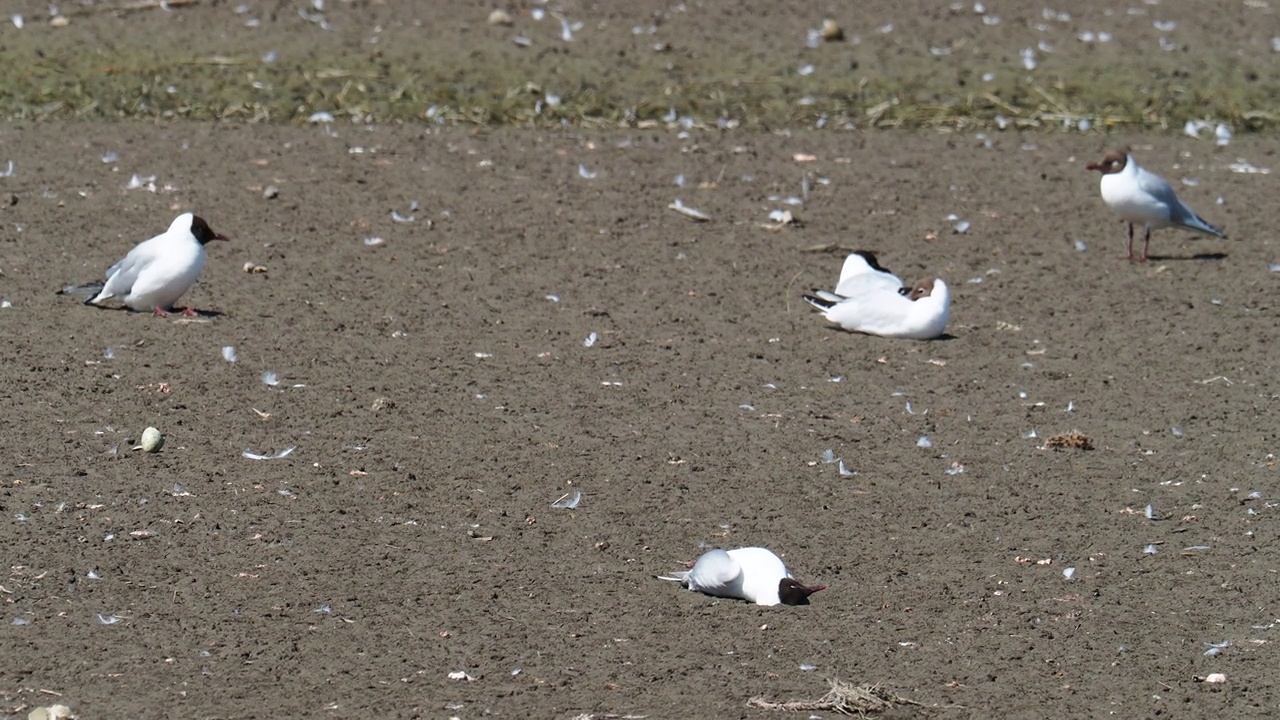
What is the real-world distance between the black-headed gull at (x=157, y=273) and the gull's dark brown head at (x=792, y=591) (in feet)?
12.0

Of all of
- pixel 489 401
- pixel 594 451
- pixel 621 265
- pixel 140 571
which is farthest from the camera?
pixel 621 265

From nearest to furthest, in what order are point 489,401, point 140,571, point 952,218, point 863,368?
point 140,571 → point 489,401 → point 863,368 → point 952,218

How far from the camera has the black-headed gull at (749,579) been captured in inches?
215

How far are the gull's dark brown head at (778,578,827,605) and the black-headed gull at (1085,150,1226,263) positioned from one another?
488cm

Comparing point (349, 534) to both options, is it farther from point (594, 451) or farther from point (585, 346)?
point (585, 346)

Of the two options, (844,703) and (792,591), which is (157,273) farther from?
(844,703)

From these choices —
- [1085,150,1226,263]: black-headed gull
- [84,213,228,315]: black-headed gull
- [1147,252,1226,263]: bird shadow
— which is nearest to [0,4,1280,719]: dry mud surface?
[1147,252,1226,263]: bird shadow

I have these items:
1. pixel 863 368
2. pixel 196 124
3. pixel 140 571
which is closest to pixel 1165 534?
pixel 863 368

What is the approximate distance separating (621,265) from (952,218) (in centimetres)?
221

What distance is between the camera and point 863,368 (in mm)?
8000

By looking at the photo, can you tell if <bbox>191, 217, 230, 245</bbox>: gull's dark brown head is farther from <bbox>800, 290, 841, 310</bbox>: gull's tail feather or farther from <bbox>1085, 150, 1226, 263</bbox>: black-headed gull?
<bbox>1085, 150, 1226, 263</bbox>: black-headed gull

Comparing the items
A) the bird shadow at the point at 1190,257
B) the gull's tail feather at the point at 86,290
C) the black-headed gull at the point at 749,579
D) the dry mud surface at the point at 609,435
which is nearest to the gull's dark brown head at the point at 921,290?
the dry mud surface at the point at 609,435

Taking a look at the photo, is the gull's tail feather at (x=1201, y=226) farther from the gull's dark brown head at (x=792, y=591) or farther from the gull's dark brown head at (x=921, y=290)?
the gull's dark brown head at (x=792, y=591)

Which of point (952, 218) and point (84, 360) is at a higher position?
point (84, 360)
